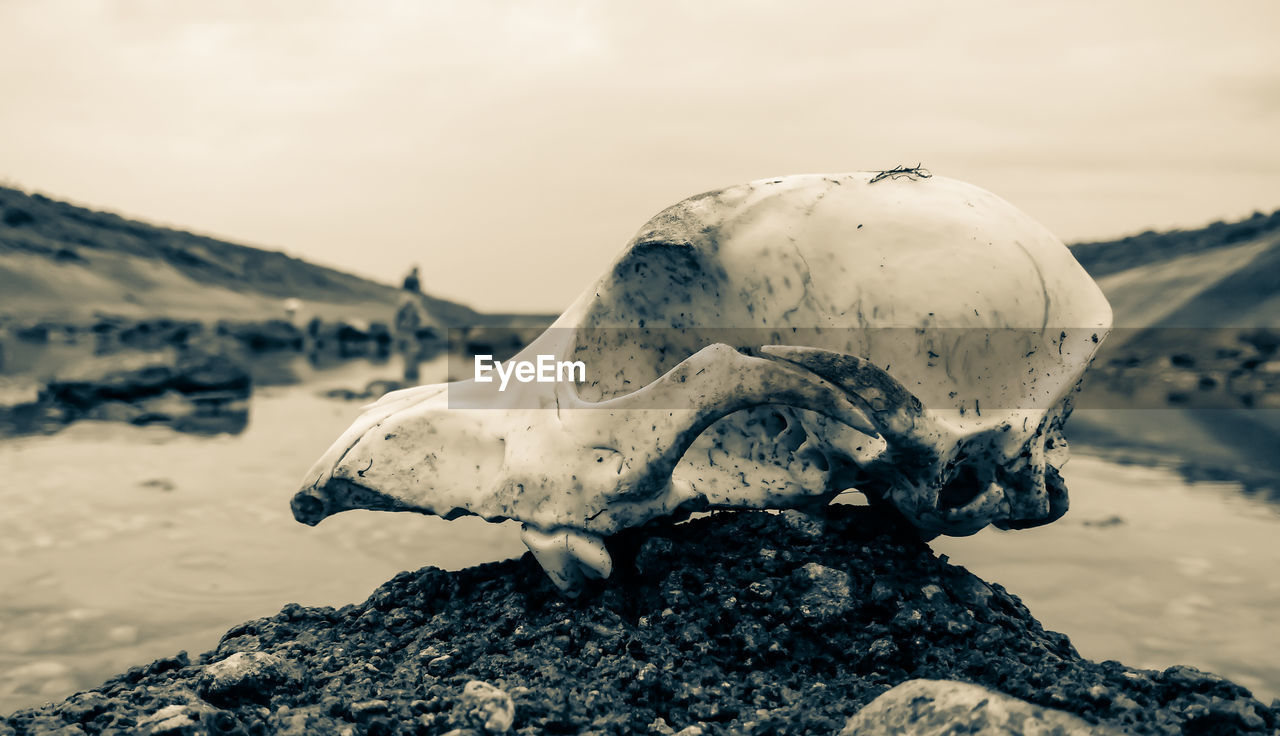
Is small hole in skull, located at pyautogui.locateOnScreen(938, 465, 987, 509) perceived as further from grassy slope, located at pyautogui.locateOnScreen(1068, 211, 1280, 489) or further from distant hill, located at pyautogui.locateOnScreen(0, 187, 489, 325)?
distant hill, located at pyautogui.locateOnScreen(0, 187, 489, 325)

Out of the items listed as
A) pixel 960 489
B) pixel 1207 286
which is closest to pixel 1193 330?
pixel 1207 286

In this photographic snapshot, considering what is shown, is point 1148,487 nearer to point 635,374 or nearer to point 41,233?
point 635,374

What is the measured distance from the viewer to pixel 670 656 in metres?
2.30

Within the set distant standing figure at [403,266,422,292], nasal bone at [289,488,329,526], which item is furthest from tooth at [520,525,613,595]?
distant standing figure at [403,266,422,292]

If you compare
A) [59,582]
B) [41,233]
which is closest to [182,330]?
[41,233]

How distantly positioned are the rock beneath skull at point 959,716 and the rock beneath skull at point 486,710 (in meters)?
0.71

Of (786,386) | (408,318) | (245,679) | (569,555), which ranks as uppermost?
(408,318)

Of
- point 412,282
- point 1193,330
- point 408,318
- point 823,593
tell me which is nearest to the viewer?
point 823,593

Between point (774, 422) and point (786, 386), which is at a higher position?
point (786, 386)

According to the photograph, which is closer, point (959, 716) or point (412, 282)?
point (959, 716)

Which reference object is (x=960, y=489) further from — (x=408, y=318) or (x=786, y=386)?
(x=408, y=318)

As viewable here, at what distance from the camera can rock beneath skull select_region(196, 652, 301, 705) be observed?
2234mm
